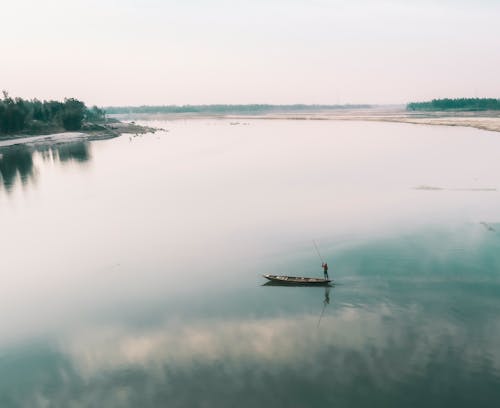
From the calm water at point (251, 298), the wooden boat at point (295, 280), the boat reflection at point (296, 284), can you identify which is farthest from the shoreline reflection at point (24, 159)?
the wooden boat at point (295, 280)

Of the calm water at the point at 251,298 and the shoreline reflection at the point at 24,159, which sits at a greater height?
the shoreline reflection at the point at 24,159

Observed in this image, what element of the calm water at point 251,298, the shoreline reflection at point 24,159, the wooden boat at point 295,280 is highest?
the shoreline reflection at point 24,159

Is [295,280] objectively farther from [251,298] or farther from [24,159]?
[24,159]

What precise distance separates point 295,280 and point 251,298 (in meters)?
5.98

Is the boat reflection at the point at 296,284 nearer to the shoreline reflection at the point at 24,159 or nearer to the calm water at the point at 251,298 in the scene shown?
the calm water at the point at 251,298

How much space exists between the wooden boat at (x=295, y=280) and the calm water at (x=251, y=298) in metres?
0.99

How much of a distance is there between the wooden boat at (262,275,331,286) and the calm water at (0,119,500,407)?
993mm

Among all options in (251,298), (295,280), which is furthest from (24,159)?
(295,280)

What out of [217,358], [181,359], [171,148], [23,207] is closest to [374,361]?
[217,358]

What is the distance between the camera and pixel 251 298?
42.3 metres

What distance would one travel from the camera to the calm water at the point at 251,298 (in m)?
29.3

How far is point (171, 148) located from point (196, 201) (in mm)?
118425

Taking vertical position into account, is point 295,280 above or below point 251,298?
above

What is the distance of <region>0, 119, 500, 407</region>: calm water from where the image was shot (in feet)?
96.0
